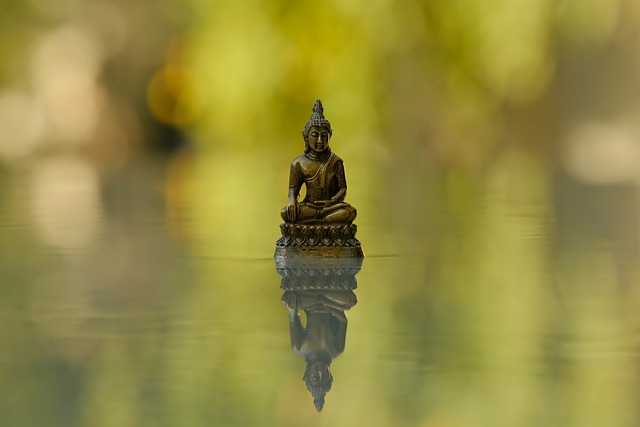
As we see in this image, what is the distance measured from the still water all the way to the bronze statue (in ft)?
0.60

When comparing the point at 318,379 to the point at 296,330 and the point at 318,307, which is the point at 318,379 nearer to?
the point at 296,330

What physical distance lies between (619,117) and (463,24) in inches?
89.6

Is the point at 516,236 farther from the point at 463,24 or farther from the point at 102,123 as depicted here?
the point at 102,123

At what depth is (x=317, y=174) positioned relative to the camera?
5.42 metres

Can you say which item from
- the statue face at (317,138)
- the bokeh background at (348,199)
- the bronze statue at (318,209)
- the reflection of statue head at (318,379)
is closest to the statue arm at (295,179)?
the bronze statue at (318,209)

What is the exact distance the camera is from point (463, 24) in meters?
15.2

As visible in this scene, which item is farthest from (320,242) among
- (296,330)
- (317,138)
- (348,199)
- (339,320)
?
(348,199)

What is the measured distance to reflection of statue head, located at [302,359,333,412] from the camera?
2964mm

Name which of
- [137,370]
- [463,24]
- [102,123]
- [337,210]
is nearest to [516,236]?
[337,210]

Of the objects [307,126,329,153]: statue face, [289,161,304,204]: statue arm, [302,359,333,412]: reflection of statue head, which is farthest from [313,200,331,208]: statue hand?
[302,359,333,412]: reflection of statue head

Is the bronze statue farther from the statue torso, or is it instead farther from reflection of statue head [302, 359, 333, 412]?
reflection of statue head [302, 359, 333, 412]

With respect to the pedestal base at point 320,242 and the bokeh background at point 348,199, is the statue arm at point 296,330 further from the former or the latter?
the pedestal base at point 320,242

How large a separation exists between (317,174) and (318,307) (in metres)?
Answer: 1.35

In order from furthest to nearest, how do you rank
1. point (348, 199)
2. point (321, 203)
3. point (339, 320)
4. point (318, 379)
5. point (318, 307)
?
A: point (348, 199) → point (321, 203) → point (318, 307) → point (339, 320) → point (318, 379)
